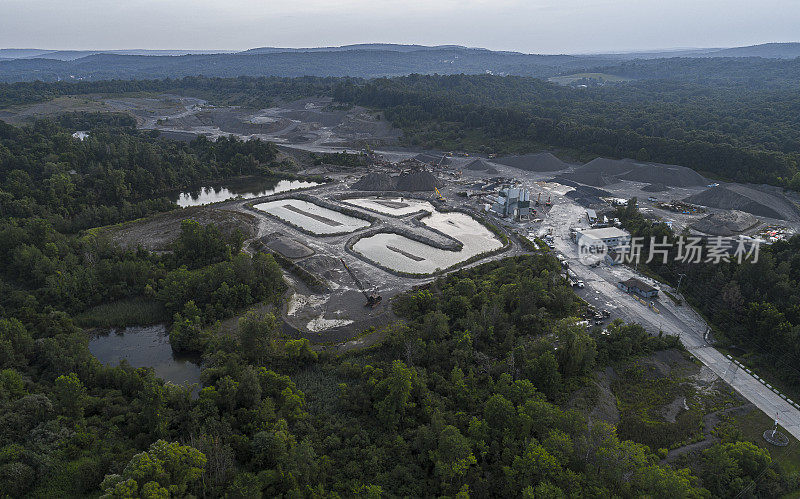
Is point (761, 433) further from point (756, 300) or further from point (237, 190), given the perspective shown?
point (237, 190)

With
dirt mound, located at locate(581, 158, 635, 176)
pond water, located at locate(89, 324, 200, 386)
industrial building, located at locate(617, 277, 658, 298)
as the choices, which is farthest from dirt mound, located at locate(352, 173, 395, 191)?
pond water, located at locate(89, 324, 200, 386)

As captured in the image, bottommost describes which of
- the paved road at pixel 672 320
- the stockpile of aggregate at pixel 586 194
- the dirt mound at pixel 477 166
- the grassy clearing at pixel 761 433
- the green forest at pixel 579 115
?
the grassy clearing at pixel 761 433

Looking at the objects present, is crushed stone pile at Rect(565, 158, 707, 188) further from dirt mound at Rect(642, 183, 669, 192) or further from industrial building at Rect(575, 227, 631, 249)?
industrial building at Rect(575, 227, 631, 249)

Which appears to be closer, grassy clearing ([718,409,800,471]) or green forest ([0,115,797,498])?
green forest ([0,115,797,498])

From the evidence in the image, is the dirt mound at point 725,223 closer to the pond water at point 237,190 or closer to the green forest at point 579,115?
the green forest at point 579,115

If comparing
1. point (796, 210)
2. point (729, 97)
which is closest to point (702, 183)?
point (796, 210)

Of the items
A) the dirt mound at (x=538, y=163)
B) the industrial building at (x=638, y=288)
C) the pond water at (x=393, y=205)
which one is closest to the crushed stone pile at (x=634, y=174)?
the dirt mound at (x=538, y=163)

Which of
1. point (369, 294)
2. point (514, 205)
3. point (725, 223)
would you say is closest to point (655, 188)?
point (725, 223)

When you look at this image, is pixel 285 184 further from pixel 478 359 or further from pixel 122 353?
pixel 478 359
